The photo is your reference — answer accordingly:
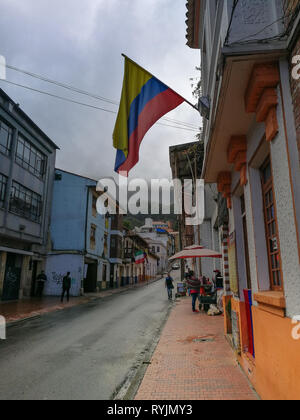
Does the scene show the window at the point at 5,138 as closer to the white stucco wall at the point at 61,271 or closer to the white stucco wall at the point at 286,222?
the white stucco wall at the point at 61,271

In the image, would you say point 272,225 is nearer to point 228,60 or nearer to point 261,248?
point 261,248

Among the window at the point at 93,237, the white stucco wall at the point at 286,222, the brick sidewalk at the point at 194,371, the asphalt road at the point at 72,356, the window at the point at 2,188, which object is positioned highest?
the window at the point at 2,188

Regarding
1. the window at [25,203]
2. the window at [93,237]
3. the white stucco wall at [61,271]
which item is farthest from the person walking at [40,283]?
the window at [93,237]

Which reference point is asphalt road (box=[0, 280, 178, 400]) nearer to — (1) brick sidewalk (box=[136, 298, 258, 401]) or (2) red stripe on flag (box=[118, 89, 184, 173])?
(1) brick sidewalk (box=[136, 298, 258, 401])

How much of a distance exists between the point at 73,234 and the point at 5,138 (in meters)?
9.36

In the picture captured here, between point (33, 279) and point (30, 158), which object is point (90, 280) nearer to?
point (33, 279)

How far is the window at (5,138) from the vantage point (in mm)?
17872

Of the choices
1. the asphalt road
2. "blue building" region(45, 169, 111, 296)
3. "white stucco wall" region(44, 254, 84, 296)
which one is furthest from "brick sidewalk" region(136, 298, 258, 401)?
"blue building" region(45, 169, 111, 296)

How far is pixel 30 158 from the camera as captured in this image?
69.8ft

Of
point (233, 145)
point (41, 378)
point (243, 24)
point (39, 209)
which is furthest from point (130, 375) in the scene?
point (39, 209)

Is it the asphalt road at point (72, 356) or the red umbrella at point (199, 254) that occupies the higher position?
the red umbrella at point (199, 254)

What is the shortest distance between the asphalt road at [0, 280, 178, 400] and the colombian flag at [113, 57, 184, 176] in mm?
3654

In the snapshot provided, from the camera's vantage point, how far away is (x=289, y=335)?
2.90m

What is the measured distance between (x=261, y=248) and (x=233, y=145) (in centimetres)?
177
